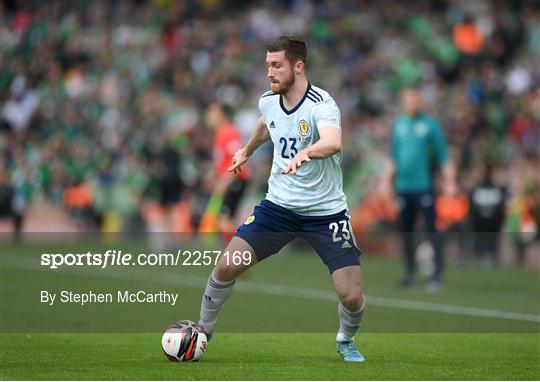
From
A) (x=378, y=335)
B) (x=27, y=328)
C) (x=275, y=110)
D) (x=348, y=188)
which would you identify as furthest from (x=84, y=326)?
(x=348, y=188)

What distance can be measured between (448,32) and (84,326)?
19.3 meters

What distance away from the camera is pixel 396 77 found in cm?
2914

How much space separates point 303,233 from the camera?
9977mm

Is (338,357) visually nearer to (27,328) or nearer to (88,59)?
(27,328)

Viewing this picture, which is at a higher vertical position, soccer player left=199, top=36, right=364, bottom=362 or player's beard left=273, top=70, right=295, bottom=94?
player's beard left=273, top=70, right=295, bottom=94

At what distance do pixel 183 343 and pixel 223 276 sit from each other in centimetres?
58

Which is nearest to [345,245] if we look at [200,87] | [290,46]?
[290,46]

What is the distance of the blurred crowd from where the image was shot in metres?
26.6

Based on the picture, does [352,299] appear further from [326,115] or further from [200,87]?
[200,87]

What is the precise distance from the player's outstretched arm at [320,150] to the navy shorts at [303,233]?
79cm

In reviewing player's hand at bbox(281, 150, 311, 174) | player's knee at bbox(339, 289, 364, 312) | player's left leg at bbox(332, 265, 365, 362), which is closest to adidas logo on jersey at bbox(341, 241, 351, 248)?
player's left leg at bbox(332, 265, 365, 362)

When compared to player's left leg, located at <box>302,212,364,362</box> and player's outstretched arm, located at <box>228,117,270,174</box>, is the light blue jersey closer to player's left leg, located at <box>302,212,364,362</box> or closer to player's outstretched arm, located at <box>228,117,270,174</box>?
player's left leg, located at <box>302,212,364,362</box>

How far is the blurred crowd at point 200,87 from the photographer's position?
87.2 feet

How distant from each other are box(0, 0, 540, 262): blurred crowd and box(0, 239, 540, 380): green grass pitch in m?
6.85
